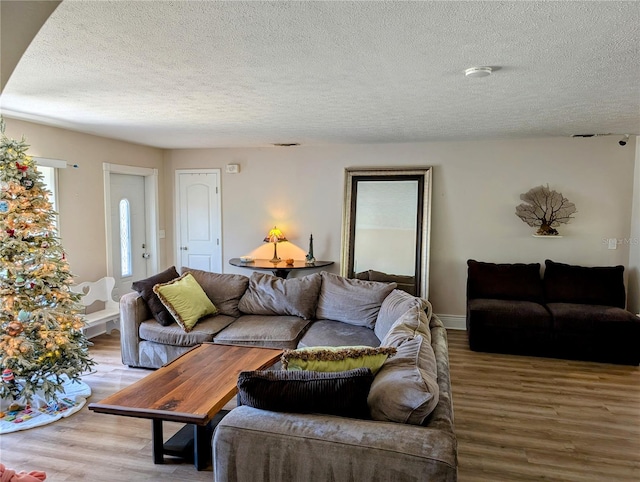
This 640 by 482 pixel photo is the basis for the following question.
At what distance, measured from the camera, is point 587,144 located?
4.88 metres

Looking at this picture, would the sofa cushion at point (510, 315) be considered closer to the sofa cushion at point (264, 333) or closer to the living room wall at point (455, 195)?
the living room wall at point (455, 195)

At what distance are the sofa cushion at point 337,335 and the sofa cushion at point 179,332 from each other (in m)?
0.81

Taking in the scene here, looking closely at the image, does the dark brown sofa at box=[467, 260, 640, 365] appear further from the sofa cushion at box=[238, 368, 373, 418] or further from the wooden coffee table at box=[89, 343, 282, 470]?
the sofa cushion at box=[238, 368, 373, 418]

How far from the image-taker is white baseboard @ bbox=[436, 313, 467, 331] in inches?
212

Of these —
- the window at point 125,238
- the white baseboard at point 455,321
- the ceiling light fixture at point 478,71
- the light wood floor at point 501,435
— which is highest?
the ceiling light fixture at point 478,71

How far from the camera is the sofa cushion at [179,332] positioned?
3734 millimetres

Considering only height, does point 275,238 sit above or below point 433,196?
below

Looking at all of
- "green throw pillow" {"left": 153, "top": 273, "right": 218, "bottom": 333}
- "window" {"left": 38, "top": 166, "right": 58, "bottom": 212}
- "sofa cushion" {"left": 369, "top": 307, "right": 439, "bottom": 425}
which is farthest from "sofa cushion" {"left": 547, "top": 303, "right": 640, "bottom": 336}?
"window" {"left": 38, "top": 166, "right": 58, "bottom": 212}

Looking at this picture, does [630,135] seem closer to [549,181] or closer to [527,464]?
[549,181]

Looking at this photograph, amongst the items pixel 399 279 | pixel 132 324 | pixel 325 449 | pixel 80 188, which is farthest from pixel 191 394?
pixel 399 279

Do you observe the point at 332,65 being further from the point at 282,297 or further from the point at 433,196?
the point at 433,196

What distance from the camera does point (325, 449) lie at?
164cm

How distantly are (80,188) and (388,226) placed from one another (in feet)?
11.7

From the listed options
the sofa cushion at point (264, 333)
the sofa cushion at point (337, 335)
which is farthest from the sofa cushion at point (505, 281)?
the sofa cushion at point (264, 333)
